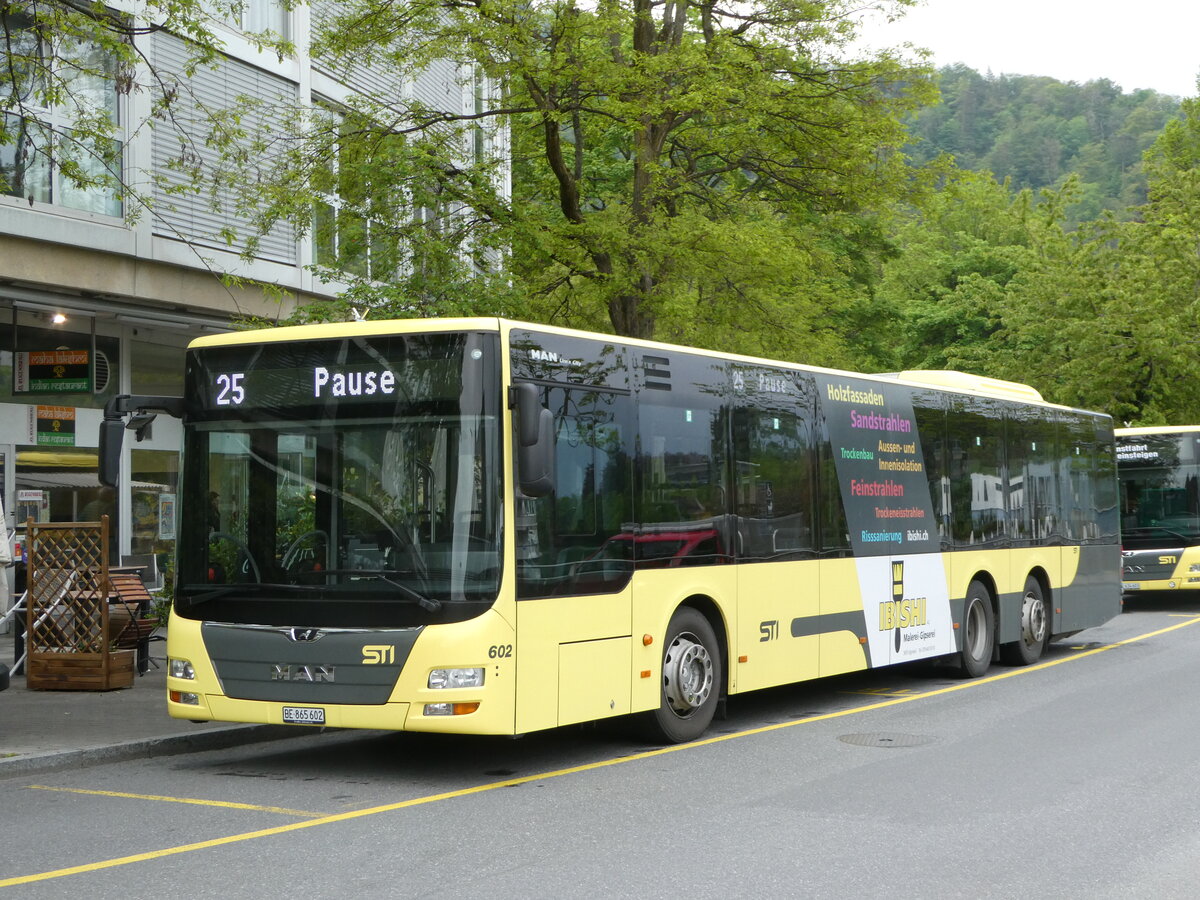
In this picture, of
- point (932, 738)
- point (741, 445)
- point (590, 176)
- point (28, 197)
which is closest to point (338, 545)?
point (741, 445)

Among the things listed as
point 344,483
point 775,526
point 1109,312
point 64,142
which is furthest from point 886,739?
point 1109,312

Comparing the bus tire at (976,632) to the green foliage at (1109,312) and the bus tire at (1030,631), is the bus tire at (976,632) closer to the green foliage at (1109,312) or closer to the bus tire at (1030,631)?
the bus tire at (1030,631)

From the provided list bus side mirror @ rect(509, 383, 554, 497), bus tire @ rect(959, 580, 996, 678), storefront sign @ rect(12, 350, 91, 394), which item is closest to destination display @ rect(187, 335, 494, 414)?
bus side mirror @ rect(509, 383, 554, 497)

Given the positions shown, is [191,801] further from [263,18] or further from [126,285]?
[263,18]

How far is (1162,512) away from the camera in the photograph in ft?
83.9

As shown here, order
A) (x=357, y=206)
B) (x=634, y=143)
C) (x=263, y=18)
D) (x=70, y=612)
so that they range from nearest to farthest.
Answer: (x=70, y=612) → (x=357, y=206) → (x=634, y=143) → (x=263, y=18)

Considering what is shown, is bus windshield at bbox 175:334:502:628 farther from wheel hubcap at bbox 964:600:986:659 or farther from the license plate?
wheel hubcap at bbox 964:600:986:659

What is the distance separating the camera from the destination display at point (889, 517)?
1326 cm

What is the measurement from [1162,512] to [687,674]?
57.4 feet

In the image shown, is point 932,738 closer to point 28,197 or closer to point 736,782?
point 736,782

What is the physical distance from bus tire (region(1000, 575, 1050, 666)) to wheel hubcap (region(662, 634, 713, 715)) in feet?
22.1

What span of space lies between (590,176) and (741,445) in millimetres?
14004

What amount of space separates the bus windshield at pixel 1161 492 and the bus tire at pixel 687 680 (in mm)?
16479

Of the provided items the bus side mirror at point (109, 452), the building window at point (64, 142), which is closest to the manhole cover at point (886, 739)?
the bus side mirror at point (109, 452)
